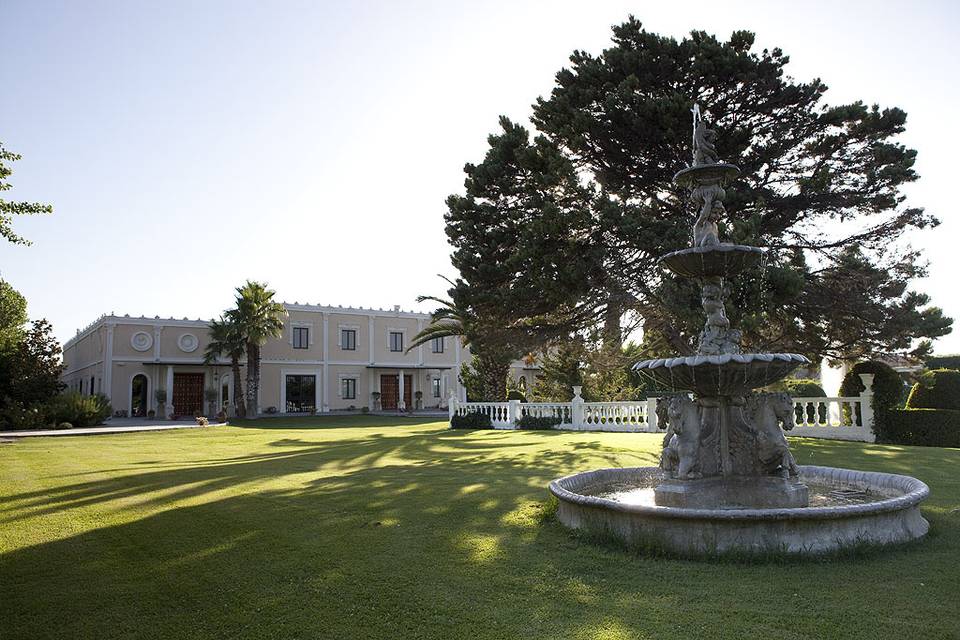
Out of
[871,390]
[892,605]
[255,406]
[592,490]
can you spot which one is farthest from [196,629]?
[255,406]

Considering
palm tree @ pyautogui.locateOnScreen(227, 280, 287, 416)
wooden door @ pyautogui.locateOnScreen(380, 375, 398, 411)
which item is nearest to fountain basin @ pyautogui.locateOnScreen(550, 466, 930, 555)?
palm tree @ pyautogui.locateOnScreen(227, 280, 287, 416)

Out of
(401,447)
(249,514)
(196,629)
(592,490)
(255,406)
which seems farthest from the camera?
(255,406)

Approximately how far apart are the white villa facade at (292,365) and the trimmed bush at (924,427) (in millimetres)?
29531

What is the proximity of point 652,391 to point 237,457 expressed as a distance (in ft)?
63.4

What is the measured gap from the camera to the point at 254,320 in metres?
35.2

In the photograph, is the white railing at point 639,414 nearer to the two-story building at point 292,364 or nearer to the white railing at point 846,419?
the white railing at point 846,419

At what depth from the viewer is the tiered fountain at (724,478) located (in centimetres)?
505

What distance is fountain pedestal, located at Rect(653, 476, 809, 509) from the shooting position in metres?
6.30

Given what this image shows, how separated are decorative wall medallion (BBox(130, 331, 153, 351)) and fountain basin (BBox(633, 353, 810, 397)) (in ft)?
121

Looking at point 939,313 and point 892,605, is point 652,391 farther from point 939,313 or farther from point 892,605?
point 892,605

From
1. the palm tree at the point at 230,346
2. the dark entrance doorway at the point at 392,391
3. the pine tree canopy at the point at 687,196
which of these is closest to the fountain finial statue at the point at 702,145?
the pine tree canopy at the point at 687,196

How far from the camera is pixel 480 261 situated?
19.7 meters

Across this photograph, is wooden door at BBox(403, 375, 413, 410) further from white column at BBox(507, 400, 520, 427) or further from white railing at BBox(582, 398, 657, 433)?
white railing at BBox(582, 398, 657, 433)

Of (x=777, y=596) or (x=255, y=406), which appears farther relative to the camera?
(x=255, y=406)
